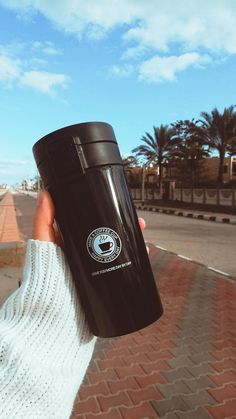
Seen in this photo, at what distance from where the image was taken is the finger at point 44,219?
984 millimetres

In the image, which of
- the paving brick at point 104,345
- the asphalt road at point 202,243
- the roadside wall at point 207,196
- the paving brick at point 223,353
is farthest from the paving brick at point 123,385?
the roadside wall at point 207,196

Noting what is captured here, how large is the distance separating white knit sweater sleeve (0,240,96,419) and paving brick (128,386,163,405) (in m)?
1.95

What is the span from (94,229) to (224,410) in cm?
220

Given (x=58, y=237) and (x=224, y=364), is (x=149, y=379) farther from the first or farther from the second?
(x=58, y=237)

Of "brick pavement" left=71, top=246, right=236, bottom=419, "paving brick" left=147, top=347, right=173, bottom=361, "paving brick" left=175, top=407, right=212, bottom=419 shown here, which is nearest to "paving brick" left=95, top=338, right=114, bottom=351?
"brick pavement" left=71, top=246, right=236, bottom=419

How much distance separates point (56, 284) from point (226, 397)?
2297 millimetres

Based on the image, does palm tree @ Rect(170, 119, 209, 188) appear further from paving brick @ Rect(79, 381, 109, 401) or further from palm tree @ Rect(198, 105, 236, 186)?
paving brick @ Rect(79, 381, 109, 401)

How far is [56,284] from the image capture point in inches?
37.4

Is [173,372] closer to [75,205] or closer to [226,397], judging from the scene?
[226,397]

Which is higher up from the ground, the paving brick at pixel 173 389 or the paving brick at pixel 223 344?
the paving brick at pixel 173 389

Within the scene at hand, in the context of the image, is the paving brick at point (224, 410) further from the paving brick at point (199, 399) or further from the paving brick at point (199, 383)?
the paving brick at point (199, 383)

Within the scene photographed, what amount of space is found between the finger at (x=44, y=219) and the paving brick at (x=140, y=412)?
77.4 inches

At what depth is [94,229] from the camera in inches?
36.9

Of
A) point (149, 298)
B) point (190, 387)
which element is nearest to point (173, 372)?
point (190, 387)
